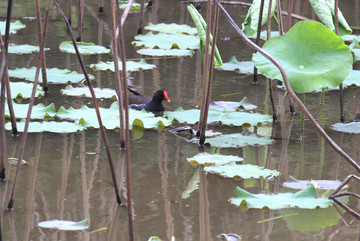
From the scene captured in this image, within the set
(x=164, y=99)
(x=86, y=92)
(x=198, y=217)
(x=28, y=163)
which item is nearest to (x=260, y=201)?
(x=198, y=217)

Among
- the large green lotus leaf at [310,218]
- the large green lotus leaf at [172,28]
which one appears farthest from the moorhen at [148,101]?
the large green lotus leaf at [172,28]

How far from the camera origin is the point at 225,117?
5.04 meters

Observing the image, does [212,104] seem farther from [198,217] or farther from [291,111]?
[198,217]

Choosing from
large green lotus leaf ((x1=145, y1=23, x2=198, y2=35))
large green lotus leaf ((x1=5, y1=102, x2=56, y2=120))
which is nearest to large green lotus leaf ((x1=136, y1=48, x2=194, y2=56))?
large green lotus leaf ((x1=145, y1=23, x2=198, y2=35))

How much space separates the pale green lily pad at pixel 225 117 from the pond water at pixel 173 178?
9cm

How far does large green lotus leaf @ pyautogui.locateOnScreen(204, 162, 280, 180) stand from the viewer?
3.89 meters

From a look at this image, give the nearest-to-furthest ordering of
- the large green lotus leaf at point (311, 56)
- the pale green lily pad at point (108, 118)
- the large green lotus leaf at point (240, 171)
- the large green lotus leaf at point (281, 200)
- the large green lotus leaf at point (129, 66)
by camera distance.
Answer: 1. the large green lotus leaf at point (281, 200)
2. the large green lotus leaf at point (240, 171)
3. the large green lotus leaf at point (311, 56)
4. the pale green lily pad at point (108, 118)
5. the large green lotus leaf at point (129, 66)

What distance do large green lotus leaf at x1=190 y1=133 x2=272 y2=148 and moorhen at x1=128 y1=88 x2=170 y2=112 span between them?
87 cm

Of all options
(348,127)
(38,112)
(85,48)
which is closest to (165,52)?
(85,48)

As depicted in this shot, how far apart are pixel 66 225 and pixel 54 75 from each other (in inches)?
125

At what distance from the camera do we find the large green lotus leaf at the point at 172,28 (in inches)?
330

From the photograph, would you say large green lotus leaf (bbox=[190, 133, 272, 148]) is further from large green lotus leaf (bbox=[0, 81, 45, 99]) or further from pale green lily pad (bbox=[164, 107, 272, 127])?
large green lotus leaf (bbox=[0, 81, 45, 99])

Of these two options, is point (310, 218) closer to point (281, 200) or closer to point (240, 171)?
point (281, 200)

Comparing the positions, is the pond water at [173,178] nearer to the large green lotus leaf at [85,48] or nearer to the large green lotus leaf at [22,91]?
the large green lotus leaf at [22,91]
